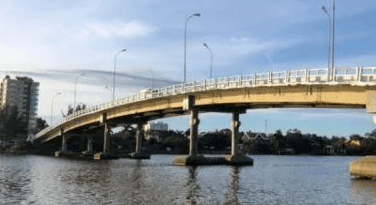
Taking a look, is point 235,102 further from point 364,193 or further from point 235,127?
point 364,193

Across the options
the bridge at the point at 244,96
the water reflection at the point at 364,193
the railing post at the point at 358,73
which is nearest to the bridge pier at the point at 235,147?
the bridge at the point at 244,96

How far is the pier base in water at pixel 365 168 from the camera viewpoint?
5144 centimetres

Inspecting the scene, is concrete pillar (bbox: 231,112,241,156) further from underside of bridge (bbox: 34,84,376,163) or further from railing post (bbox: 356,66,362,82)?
railing post (bbox: 356,66,362,82)

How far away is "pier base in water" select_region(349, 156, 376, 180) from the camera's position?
51.4 metres

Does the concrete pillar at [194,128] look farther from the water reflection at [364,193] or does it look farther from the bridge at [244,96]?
the water reflection at [364,193]

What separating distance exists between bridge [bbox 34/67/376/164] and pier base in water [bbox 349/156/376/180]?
5.17m

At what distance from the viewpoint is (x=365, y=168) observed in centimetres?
5247

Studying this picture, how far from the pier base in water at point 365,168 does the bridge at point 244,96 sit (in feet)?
17.0

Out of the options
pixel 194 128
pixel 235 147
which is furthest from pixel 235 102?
pixel 235 147

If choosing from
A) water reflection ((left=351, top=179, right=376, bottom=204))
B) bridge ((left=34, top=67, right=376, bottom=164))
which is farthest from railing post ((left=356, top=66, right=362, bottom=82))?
water reflection ((left=351, top=179, right=376, bottom=204))

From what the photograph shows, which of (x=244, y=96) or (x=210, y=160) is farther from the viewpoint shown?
(x=210, y=160)

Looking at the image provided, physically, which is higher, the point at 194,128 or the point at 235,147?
the point at 194,128

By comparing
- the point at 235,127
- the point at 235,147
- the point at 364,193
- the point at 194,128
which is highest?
the point at 235,127

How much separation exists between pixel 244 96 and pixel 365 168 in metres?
21.4
